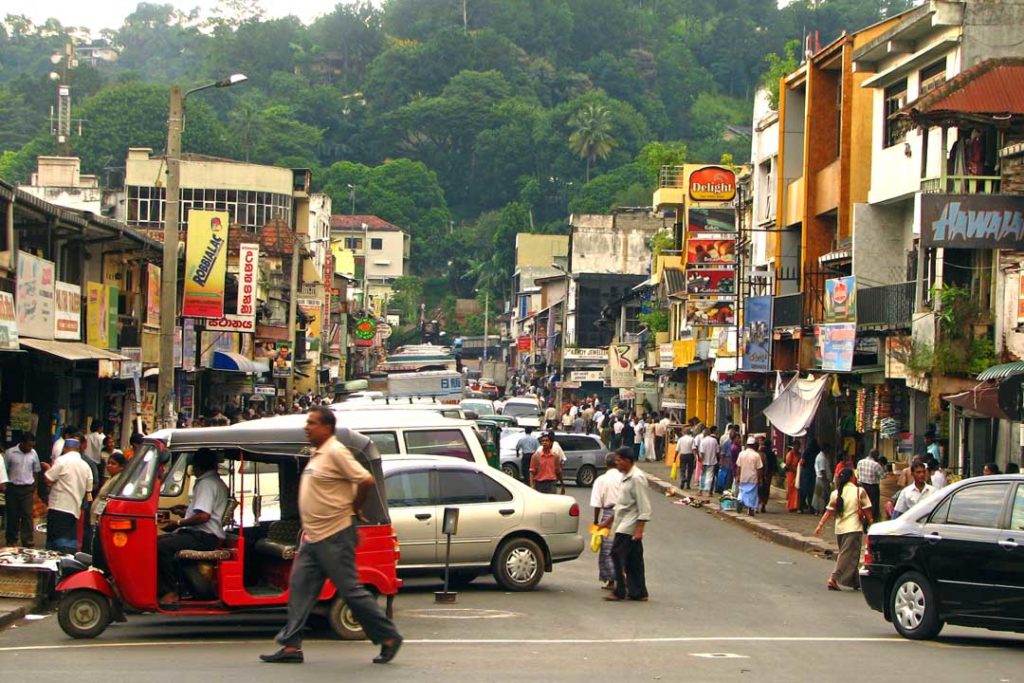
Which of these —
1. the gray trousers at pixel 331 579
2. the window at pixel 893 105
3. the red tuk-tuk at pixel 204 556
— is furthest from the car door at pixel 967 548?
the window at pixel 893 105

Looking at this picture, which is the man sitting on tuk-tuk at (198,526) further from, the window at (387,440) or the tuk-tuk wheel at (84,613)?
the window at (387,440)

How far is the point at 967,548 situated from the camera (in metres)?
13.4

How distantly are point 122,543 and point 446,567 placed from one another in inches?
178

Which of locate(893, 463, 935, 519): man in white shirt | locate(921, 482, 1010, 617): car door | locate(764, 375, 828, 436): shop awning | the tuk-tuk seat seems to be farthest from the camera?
locate(764, 375, 828, 436): shop awning

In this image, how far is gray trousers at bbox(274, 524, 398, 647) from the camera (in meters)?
10.6

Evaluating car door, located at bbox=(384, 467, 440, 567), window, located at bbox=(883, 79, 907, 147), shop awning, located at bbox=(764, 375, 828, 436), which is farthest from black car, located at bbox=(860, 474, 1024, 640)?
window, located at bbox=(883, 79, 907, 147)

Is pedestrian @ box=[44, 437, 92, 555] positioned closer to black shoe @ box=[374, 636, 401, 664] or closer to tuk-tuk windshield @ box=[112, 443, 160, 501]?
tuk-tuk windshield @ box=[112, 443, 160, 501]

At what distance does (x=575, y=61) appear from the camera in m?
186

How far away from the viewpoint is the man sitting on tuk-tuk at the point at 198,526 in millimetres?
12906

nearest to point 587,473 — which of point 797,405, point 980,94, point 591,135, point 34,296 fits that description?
point 797,405

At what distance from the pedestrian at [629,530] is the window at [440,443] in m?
4.23

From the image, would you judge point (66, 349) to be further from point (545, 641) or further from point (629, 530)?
point (545, 641)

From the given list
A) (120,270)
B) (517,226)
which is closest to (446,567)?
(120,270)

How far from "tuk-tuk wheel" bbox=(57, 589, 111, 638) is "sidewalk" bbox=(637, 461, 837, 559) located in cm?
1401
